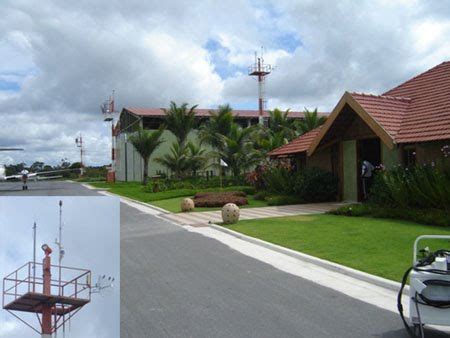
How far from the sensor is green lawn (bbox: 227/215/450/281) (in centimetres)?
894

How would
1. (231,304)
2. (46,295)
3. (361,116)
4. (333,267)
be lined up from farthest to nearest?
(361,116), (333,267), (231,304), (46,295)

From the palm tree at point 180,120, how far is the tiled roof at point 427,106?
77.9ft

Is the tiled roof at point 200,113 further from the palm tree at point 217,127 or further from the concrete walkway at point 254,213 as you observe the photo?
the concrete walkway at point 254,213

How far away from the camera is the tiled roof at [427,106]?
15859mm

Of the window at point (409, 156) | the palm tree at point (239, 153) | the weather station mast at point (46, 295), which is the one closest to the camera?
the weather station mast at point (46, 295)

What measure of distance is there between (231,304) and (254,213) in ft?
41.3

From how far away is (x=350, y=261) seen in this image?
29.8 feet

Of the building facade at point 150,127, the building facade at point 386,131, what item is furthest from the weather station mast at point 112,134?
the building facade at point 386,131

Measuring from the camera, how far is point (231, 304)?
6625 millimetres

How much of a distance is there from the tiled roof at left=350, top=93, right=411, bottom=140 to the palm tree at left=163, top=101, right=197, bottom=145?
2670cm

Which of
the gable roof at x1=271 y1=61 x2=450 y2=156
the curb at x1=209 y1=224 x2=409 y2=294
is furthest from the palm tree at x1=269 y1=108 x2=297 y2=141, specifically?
the curb at x1=209 y1=224 x2=409 y2=294

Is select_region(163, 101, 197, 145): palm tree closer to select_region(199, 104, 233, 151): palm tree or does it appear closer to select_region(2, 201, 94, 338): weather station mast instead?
select_region(199, 104, 233, 151): palm tree

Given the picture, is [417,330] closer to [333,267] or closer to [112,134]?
[333,267]

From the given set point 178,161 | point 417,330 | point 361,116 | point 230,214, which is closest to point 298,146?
point 361,116
